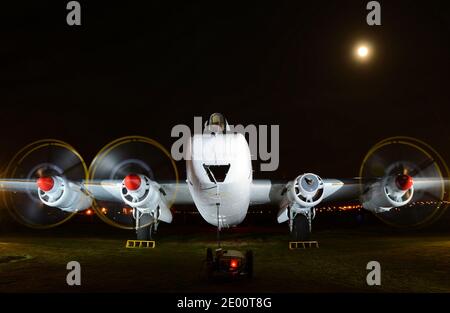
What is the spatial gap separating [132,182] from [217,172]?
464 cm

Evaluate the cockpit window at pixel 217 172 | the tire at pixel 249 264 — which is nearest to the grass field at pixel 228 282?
the tire at pixel 249 264

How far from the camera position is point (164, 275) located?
12.5 metres

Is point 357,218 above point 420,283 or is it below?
above

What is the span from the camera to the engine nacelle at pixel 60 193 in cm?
1934

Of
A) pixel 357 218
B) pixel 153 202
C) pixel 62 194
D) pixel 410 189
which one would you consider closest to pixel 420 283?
pixel 410 189

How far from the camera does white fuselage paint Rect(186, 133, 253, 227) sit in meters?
15.1

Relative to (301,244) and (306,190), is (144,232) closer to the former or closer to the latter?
(301,244)

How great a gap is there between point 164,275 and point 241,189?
472 centimetres

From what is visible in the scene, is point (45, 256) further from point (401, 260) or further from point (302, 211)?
point (401, 260)

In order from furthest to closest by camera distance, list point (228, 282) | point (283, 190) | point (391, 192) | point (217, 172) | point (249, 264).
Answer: point (283, 190), point (391, 192), point (217, 172), point (249, 264), point (228, 282)

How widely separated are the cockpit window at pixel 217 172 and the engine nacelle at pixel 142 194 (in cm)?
449

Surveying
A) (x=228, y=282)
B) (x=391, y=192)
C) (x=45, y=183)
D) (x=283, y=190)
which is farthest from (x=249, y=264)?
(x=45, y=183)

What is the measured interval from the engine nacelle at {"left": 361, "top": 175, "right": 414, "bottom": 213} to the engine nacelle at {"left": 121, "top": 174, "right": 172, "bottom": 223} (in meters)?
9.75

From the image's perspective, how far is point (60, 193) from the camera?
19906 millimetres
